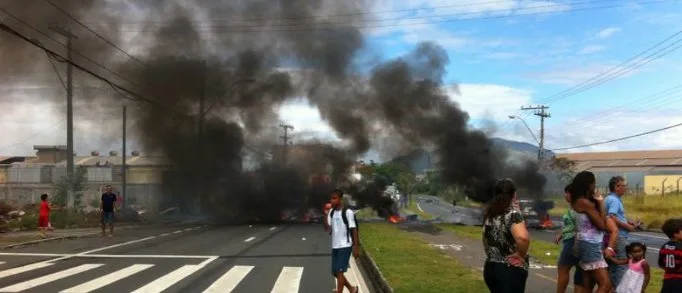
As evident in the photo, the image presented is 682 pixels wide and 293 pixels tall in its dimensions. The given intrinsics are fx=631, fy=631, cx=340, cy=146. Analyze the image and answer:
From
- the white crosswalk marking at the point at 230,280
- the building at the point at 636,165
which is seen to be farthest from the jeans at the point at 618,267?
the building at the point at 636,165

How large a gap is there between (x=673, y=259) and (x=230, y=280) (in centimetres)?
598

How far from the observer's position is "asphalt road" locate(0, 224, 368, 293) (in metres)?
8.57

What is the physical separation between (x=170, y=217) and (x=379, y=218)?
11.6 m

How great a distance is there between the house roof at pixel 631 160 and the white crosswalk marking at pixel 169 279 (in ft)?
218

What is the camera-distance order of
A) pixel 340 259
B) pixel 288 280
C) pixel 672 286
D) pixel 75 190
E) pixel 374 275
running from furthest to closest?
pixel 75 190
pixel 374 275
pixel 288 280
pixel 340 259
pixel 672 286

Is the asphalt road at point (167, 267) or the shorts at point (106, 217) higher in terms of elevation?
the shorts at point (106, 217)

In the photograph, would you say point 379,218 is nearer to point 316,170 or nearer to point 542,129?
point 316,170

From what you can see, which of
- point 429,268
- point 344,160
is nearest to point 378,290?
point 429,268

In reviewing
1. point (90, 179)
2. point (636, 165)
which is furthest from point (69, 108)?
point (636, 165)

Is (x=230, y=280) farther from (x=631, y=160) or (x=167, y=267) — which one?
(x=631, y=160)

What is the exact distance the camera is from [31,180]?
5009cm

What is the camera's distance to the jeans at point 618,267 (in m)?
5.86

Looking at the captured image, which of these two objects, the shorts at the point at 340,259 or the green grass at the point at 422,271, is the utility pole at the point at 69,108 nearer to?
the green grass at the point at 422,271

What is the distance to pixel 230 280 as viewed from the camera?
362 inches
